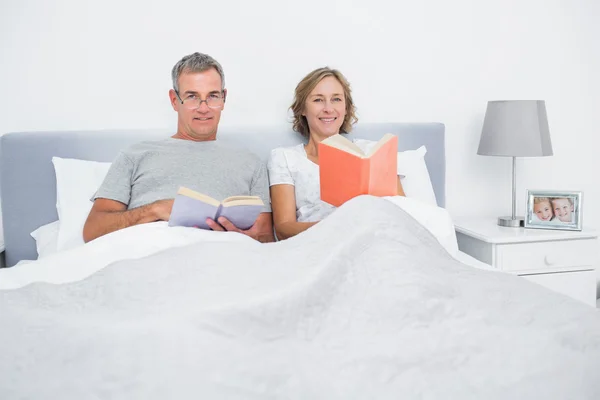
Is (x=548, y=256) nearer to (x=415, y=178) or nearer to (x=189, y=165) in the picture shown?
(x=415, y=178)

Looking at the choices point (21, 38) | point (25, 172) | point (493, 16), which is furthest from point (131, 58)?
point (493, 16)

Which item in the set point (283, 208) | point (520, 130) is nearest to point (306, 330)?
point (283, 208)

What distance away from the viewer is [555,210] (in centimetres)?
222

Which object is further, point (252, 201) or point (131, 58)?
point (131, 58)

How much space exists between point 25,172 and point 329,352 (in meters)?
1.64

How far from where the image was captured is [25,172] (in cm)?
197

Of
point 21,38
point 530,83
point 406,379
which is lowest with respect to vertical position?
point 406,379

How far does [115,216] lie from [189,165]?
317 mm

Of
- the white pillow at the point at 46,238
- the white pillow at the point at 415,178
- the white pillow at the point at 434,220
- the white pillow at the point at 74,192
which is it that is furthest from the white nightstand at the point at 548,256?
the white pillow at the point at 46,238

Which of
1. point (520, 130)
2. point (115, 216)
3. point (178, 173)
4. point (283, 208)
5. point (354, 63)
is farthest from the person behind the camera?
point (354, 63)

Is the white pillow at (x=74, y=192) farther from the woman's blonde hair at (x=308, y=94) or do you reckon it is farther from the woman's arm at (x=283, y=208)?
the woman's blonde hair at (x=308, y=94)

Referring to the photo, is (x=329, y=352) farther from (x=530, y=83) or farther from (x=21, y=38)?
(x=530, y=83)

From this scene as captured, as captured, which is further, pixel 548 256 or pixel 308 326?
pixel 548 256

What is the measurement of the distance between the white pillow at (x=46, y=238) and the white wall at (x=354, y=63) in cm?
44
